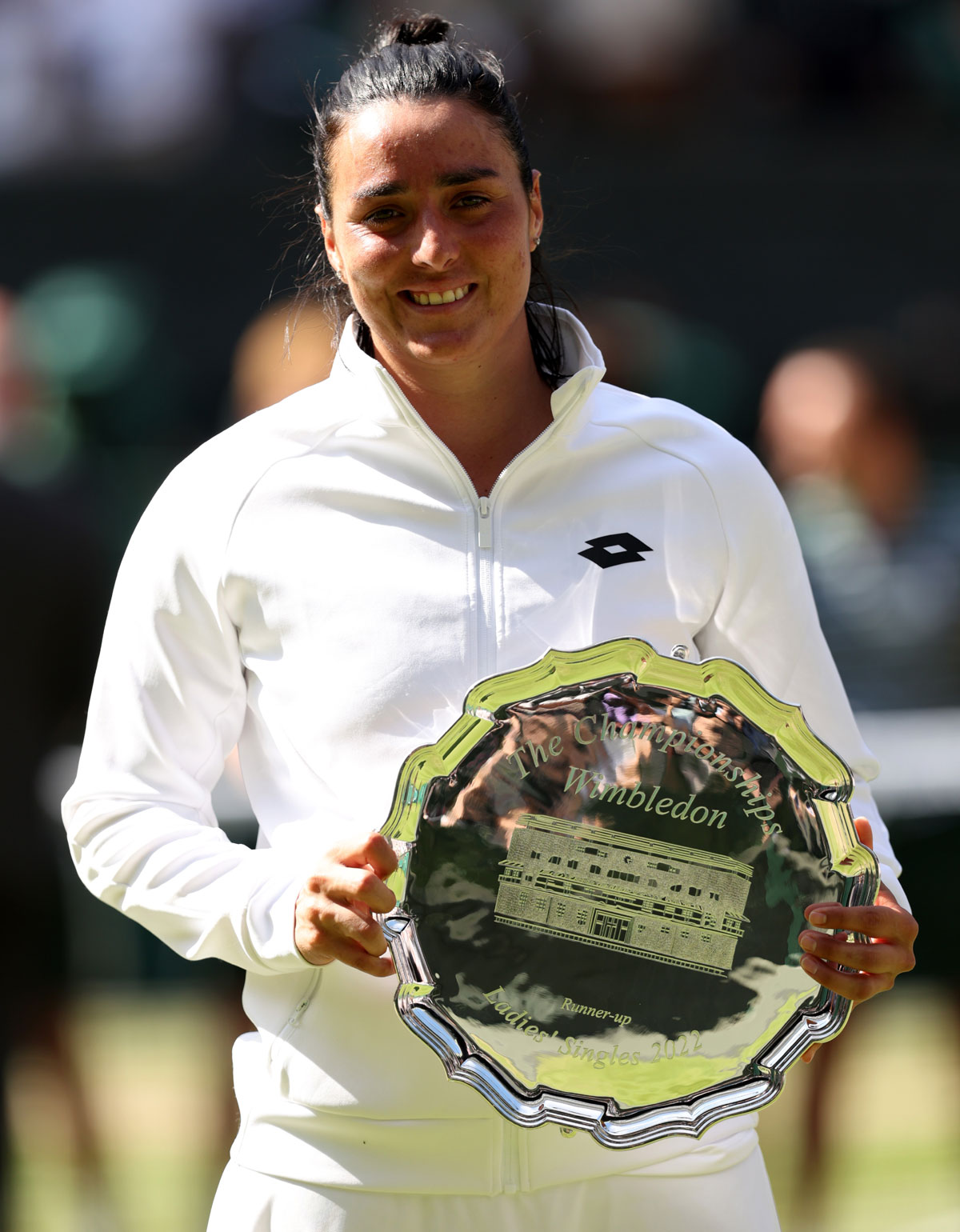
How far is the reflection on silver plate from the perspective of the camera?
1436 millimetres

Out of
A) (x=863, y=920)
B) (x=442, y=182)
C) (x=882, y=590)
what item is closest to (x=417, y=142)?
(x=442, y=182)

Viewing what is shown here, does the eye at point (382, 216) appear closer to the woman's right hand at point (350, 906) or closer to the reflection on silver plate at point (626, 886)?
the reflection on silver plate at point (626, 886)

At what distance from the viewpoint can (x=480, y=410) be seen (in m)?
1.65

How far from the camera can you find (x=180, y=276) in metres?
6.22

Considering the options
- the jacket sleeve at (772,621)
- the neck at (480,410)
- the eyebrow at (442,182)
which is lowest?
the jacket sleeve at (772,621)

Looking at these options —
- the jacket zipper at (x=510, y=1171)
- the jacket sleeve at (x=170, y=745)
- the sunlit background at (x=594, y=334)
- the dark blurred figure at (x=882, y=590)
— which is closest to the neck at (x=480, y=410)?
the jacket sleeve at (x=170, y=745)

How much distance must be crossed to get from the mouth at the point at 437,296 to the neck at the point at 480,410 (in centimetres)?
8

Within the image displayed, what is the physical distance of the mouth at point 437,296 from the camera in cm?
153

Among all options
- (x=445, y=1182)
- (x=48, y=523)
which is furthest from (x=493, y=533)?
(x=48, y=523)

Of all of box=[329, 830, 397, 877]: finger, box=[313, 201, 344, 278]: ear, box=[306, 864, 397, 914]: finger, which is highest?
box=[313, 201, 344, 278]: ear

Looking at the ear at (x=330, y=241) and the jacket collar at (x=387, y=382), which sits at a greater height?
the ear at (x=330, y=241)

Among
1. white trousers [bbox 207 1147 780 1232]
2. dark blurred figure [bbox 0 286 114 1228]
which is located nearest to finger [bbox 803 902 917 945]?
white trousers [bbox 207 1147 780 1232]

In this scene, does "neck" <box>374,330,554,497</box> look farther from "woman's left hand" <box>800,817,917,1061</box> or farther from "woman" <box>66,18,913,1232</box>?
"woman's left hand" <box>800,817,917,1061</box>

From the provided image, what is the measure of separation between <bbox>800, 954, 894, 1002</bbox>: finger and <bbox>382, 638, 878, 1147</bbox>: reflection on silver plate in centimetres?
4
